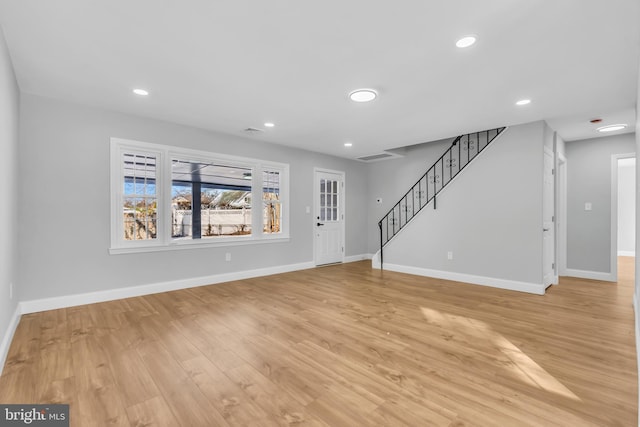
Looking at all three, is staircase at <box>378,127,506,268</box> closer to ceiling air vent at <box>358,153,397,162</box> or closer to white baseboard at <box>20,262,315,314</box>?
ceiling air vent at <box>358,153,397,162</box>

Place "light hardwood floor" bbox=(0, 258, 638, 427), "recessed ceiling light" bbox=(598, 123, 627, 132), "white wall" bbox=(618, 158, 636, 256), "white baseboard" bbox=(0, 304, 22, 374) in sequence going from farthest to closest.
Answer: "white wall" bbox=(618, 158, 636, 256) < "recessed ceiling light" bbox=(598, 123, 627, 132) < "white baseboard" bbox=(0, 304, 22, 374) < "light hardwood floor" bbox=(0, 258, 638, 427)

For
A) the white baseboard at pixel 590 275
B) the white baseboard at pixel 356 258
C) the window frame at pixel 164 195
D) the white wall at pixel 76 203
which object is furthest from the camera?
the white baseboard at pixel 356 258

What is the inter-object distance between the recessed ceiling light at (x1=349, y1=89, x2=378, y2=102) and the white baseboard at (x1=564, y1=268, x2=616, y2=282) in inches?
203

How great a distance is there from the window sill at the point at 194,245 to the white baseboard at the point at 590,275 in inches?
212

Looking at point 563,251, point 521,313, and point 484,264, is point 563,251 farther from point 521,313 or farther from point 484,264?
point 521,313

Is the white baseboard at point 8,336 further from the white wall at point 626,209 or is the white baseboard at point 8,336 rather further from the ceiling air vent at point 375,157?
the white wall at point 626,209

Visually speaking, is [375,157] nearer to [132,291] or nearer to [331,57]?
[331,57]

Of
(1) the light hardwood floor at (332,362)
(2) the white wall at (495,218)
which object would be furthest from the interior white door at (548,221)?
(1) the light hardwood floor at (332,362)

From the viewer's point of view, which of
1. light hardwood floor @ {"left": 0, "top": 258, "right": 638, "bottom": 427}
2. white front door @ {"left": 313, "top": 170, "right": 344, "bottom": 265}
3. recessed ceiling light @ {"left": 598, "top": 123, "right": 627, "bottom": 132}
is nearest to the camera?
light hardwood floor @ {"left": 0, "top": 258, "right": 638, "bottom": 427}

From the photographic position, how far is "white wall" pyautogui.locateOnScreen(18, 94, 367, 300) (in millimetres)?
3381

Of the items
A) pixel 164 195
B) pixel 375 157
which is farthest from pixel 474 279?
pixel 164 195

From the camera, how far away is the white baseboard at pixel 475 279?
4305mm

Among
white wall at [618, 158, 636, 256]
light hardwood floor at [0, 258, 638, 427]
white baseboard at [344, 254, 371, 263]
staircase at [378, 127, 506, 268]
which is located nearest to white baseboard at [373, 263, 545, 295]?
light hardwood floor at [0, 258, 638, 427]

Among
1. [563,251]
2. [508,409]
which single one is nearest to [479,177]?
[563,251]
